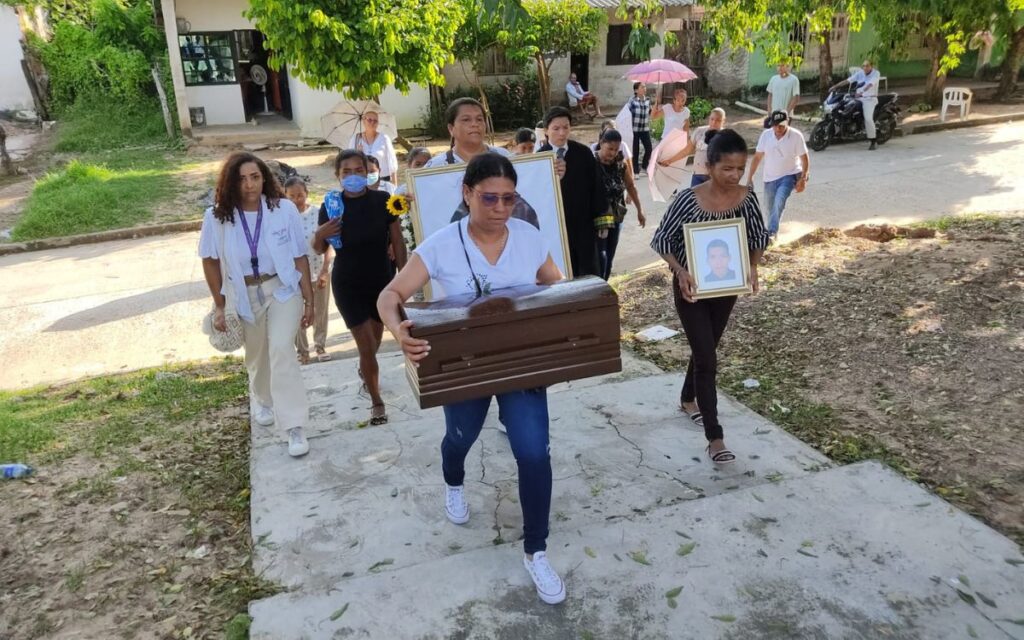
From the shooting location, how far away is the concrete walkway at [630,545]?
283cm

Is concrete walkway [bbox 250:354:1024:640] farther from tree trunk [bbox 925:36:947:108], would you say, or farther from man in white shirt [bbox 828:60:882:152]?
tree trunk [bbox 925:36:947:108]

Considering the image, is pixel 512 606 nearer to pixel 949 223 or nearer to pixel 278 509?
pixel 278 509

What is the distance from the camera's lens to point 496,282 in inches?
121

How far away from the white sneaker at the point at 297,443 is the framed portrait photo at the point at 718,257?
2.31 m

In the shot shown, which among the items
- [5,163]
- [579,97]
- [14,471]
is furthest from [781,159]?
[5,163]

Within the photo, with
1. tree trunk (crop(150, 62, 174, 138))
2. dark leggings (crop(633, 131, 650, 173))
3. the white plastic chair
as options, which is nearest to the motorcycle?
the white plastic chair

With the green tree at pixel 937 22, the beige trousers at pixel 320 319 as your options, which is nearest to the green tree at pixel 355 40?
the green tree at pixel 937 22

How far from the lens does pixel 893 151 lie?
48.7ft

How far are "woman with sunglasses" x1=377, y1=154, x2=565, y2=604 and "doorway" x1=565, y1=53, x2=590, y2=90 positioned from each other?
66.8 ft

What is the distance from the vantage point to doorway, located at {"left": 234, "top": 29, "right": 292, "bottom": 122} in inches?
797

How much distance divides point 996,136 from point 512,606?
16.9 metres

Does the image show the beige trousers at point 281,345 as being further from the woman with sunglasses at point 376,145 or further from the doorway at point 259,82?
the doorway at point 259,82

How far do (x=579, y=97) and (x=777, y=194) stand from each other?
496 inches

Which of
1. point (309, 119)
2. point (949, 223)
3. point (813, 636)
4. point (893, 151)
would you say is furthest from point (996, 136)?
point (813, 636)
